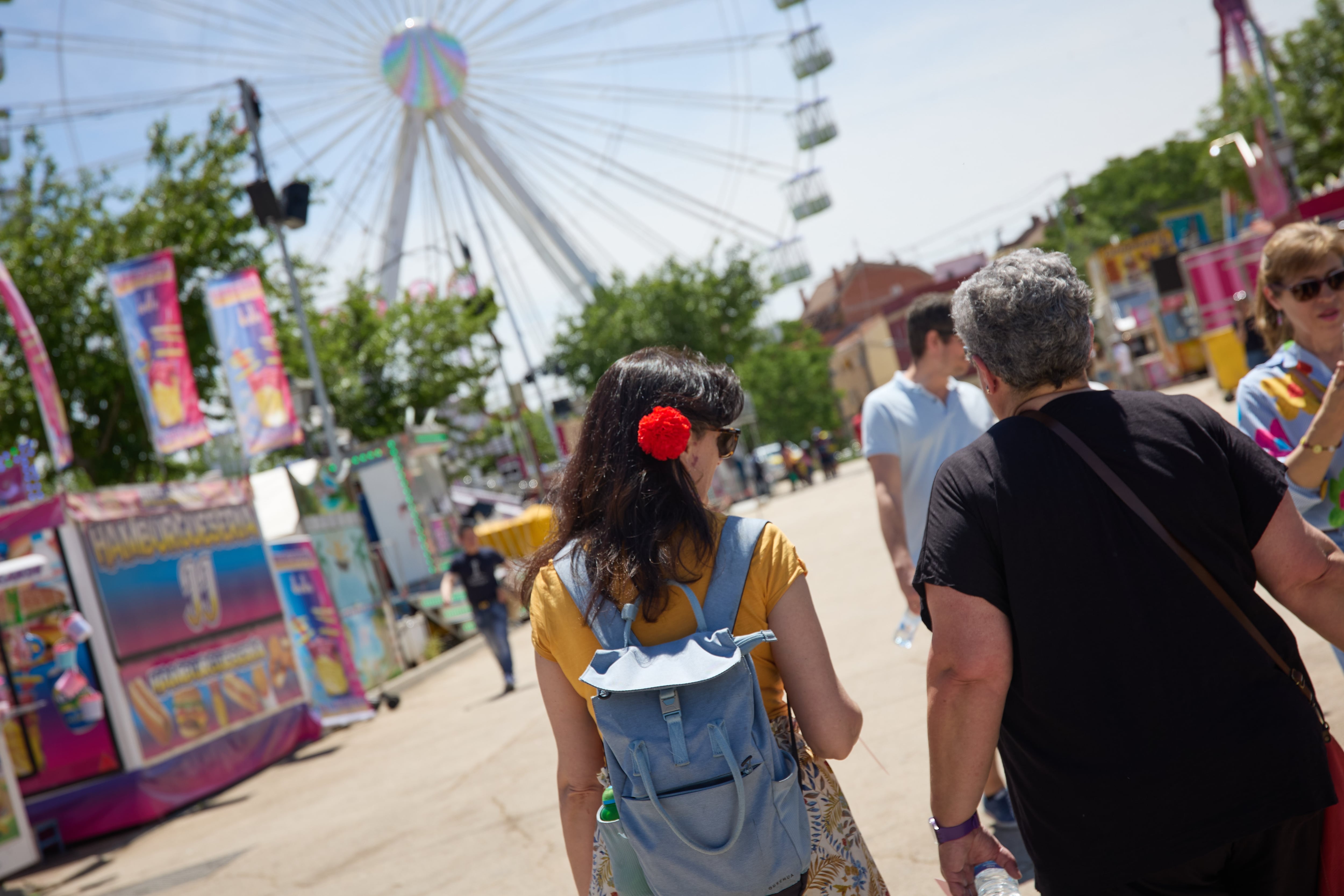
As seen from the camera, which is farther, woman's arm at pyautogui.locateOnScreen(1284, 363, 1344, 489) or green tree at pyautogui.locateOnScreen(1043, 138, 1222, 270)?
green tree at pyautogui.locateOnScreen(1043, 138, 1222, 270)

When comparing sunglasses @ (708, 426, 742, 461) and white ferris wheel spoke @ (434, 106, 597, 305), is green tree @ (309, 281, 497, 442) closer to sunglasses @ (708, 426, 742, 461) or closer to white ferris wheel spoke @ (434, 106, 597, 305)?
white ferris wheel spoke @ (434, 106, 597, 305)

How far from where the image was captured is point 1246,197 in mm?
37062

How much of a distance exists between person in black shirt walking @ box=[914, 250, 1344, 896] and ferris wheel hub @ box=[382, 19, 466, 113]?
23722 millimetres

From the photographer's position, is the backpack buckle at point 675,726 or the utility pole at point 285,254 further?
the utility pole at point 285,254

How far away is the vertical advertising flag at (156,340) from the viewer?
10.7 m

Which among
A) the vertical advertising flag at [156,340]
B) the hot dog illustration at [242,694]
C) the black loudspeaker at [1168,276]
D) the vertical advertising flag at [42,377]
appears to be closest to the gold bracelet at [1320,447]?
the hot dog illustration at [242,694]

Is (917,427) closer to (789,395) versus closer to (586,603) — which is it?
(586,603)

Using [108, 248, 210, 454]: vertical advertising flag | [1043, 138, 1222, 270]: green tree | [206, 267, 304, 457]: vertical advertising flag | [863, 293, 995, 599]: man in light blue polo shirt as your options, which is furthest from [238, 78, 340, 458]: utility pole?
[1043, 138, 1222, 270]: green tree

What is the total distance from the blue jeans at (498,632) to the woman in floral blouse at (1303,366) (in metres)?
7.98

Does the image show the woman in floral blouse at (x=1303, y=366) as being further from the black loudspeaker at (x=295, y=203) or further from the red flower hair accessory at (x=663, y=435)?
the black loudspeaker at (x=295, y=203)

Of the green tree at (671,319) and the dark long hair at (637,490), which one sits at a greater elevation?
the green tree at (671,319)

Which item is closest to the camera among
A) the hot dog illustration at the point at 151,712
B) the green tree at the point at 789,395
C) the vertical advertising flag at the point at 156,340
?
the hot dog illustration at the point at 151,712

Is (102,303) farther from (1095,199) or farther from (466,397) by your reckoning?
(1095,199)

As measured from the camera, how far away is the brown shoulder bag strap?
1801 millimetres
